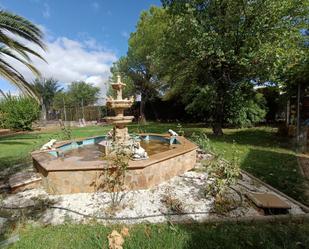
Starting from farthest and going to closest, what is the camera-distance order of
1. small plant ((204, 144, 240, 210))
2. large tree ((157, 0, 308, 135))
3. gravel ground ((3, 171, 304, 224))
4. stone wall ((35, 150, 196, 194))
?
large tree ((157, 0, 308, 135)), stone wall ((35, 150, 196, 194)), small plant ((204, 144, 240, 210)), gravel ground ((3, 171, 304, 224))

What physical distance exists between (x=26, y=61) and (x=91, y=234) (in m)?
5.74

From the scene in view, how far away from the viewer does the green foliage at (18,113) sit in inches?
589

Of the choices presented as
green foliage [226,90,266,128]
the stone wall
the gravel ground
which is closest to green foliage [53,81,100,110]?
green foliage [226,90,266,128]

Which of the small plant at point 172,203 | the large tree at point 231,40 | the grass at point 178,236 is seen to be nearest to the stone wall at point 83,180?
the small plant at point 172,203

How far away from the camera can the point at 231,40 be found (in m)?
8.66

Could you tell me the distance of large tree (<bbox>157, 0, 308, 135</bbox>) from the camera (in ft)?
26.5

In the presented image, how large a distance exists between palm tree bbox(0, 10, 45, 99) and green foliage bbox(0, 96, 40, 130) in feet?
31.5

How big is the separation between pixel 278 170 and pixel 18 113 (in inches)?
635

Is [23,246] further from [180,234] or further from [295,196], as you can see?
[295,196]

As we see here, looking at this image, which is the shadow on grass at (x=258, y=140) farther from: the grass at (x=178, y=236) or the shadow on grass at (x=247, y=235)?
the grass at (x=178, y=236)

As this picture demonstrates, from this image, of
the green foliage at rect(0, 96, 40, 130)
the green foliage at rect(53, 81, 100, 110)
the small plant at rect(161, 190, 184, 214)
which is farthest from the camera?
the green foliage at rect(53, 81, 100, 110)

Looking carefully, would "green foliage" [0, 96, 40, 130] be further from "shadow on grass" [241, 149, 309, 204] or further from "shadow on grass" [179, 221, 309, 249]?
"shadow on grass" [179, 221, 309, 249]

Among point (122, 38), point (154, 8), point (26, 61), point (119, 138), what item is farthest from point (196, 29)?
point (122, 38)

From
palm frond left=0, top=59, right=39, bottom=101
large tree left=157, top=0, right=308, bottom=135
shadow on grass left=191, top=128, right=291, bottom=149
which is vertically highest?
large tree left=157, top=0, right=308, bottom=135
